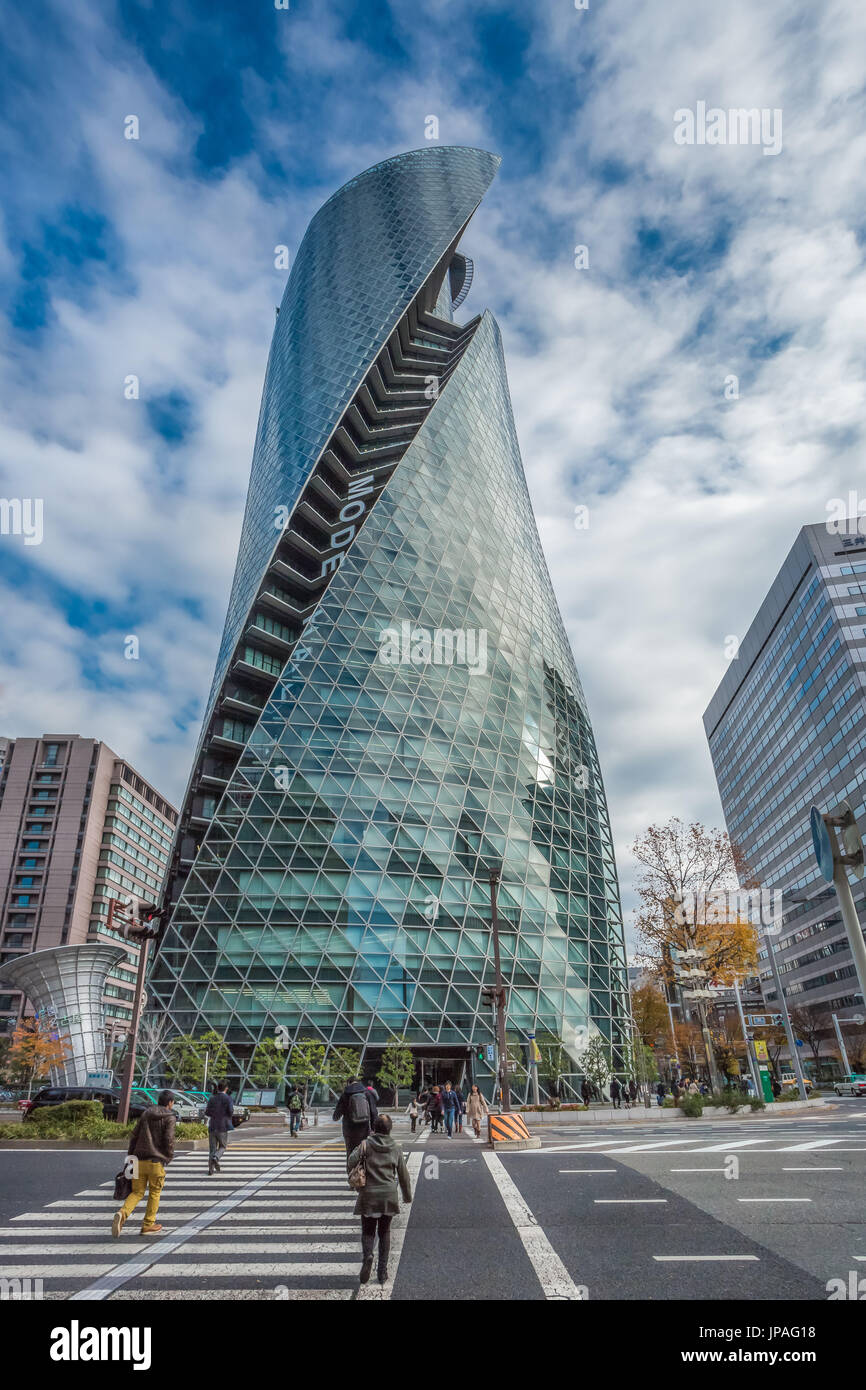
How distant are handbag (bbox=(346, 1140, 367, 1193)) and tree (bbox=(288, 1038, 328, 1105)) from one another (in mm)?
31618

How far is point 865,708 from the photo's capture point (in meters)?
71.6

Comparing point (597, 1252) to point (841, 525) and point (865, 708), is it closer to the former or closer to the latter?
point (865, 708)

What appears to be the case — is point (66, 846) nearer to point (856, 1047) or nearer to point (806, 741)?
point (806, 741)

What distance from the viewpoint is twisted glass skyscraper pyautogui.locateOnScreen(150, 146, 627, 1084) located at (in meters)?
41.2

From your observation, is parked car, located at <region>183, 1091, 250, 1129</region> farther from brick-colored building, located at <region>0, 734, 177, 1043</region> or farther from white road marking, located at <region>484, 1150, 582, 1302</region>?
brick-colored building, located at <region>0, 734, 177, 1043</region>

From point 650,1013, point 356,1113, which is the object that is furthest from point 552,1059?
point 650,1013

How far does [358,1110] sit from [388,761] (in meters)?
34.7

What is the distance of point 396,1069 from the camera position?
121 ft

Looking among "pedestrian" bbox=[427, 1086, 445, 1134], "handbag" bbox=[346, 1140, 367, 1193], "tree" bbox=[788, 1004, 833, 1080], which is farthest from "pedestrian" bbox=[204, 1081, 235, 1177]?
"tree" bbox=[788, 1004, 833, 1080]

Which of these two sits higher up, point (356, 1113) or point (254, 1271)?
point (356, 1113)

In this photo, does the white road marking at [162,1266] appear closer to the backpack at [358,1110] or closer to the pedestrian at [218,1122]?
the backpack at [358,1110]

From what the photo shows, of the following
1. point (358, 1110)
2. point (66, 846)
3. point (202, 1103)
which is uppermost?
point (66, 846)
